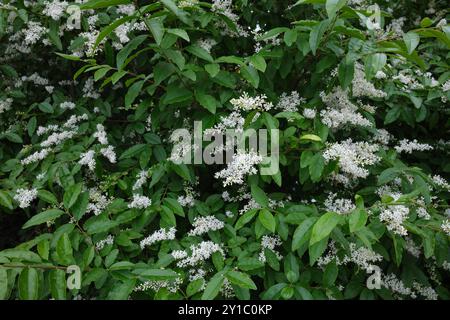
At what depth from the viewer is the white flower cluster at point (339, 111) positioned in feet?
7.11

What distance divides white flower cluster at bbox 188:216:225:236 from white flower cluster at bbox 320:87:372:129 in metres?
0.72

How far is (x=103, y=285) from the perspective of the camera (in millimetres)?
2002

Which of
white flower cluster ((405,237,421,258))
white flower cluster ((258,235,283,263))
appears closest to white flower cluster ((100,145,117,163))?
white flower cluster ((258,235,283,263))

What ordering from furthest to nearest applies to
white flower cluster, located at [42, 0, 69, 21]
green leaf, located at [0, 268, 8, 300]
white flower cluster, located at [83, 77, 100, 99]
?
white flower cluster, located at [83, 77, 100, 99] < white flower cluster, located at [42, 0, 69, 21] < green leaf, located at [0, 268, 8, 300]

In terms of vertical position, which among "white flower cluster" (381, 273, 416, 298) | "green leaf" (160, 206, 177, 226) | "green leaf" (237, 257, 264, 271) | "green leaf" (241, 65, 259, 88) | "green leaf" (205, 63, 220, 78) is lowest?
"white flower cluster" (381, 273, 416, 298)

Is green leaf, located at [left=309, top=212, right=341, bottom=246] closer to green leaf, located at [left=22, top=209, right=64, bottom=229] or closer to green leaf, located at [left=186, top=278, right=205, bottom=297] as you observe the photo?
green leaf, located at [left=186, top=278, right=205, bottom=297]

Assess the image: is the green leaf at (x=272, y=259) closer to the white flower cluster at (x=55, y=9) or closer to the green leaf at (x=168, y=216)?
the green leaf at (x=168, y=216)

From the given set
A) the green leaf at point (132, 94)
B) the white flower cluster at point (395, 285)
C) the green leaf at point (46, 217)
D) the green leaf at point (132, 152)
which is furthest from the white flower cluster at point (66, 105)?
the white flower cluster at point (395, 285)

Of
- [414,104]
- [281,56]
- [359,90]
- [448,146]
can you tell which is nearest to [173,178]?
[281,56]

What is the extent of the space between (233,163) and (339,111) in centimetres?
69

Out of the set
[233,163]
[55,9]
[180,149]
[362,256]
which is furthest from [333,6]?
[55,9]

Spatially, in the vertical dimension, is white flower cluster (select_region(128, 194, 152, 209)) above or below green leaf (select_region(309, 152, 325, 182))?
below

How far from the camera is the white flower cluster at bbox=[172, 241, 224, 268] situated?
1930 millimetres

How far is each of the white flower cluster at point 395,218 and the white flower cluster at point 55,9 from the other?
2063 mm
